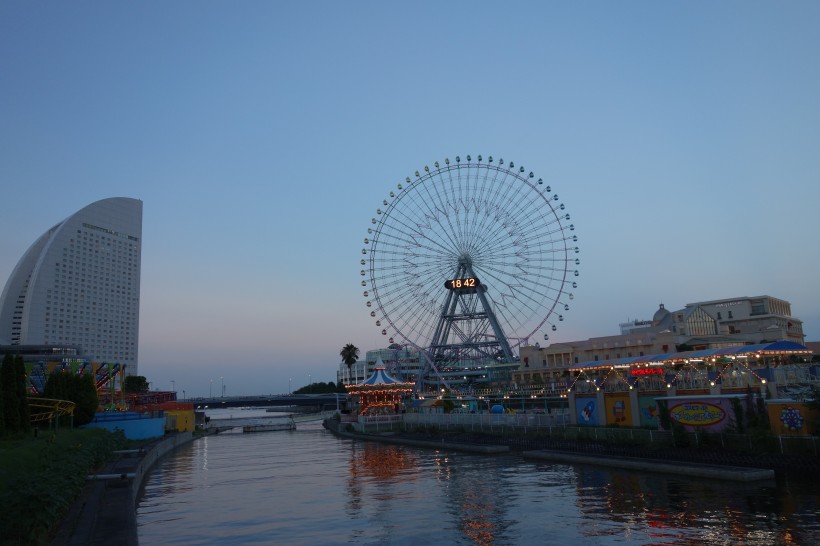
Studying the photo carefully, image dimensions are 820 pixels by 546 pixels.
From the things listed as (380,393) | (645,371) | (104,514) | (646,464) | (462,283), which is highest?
(462,283)

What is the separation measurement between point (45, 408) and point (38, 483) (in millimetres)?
35493

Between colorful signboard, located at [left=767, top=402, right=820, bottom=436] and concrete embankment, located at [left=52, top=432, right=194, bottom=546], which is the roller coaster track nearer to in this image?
concrete embankment, located at [left=52, top=432, right=194, bottom=546]

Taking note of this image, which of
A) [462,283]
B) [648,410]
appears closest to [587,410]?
[648,410]

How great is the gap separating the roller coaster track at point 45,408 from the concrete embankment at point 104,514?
946cm

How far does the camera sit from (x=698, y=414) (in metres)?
35.4

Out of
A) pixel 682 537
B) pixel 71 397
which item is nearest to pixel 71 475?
pixel 682 537

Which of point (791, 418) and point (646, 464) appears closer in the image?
point (791, 418)

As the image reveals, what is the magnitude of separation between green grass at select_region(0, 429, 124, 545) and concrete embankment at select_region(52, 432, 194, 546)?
440 mm

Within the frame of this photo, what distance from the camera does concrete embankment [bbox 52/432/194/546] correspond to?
703 inches

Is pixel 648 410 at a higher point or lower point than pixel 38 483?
lower

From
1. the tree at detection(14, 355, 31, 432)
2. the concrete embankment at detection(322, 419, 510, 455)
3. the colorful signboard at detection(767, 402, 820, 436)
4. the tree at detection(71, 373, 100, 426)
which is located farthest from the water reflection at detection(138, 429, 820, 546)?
the tree at detection(71, 373, 100, 426)

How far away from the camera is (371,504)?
27.9 metres

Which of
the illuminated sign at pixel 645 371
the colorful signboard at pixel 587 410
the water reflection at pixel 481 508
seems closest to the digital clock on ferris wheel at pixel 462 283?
the illuminated sign at pixel 645 371

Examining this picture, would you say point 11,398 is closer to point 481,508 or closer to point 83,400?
point 83,400
